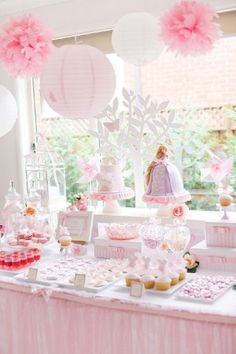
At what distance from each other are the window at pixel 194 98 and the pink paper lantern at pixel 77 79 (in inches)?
30.3

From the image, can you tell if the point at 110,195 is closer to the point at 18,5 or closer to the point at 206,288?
the point at 206,288

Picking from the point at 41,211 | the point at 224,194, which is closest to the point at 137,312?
the point at 224,194

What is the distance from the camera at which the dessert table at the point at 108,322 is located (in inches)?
76.0

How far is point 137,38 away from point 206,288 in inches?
48.5

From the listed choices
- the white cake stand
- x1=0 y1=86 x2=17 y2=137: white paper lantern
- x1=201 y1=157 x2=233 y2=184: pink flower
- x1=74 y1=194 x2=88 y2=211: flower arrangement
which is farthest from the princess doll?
x1=0 y1=86 x2=17 y2=137: white paper lantern

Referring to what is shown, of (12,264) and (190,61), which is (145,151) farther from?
(12,264)

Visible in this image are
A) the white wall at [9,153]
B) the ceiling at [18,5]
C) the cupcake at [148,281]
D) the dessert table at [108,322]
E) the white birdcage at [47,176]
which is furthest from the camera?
the white wall at [9,153]

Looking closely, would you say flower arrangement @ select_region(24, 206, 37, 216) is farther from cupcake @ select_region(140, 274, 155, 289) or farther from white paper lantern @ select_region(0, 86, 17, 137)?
cupcake @ select_region(140, 274, 155, 289)

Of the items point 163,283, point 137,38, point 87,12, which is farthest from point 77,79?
point 87,12

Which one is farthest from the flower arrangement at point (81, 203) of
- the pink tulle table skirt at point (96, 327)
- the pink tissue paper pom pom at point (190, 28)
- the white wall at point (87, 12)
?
the white wall at point (87, 12)

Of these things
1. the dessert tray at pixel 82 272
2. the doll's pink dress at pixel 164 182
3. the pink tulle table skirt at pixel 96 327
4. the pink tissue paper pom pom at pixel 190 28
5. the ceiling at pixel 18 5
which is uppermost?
the ceiling at pixel 18 5

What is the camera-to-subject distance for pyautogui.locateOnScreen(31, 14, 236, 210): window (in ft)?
9.77

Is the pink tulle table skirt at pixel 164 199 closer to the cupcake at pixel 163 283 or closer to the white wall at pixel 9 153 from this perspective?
the cupcake at pixel 163 283

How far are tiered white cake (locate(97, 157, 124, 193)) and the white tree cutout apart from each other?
192 millimetres
